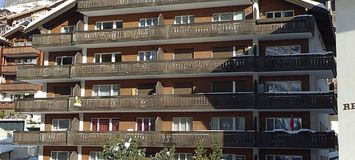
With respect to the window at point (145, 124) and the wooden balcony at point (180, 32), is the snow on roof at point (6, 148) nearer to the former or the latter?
the wooden balcony at point (180, 32)

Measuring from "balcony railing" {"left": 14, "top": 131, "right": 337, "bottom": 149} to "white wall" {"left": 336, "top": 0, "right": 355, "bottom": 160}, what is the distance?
14.2 metres

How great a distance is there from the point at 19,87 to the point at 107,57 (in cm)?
2501

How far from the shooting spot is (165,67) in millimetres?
33688

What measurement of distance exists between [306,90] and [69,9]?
16.7 m

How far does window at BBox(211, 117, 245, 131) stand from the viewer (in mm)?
32781

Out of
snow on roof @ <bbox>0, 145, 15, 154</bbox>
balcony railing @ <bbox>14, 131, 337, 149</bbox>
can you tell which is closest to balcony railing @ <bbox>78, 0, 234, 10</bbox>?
balcony railing @ <bbox>14, 131, 337, 149</bbox>

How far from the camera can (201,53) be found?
112ft

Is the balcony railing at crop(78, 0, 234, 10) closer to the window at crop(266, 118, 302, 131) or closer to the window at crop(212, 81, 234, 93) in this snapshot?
the window at crop(212, 81, 234, 93)

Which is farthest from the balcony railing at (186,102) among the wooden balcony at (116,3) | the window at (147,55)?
the wooden balcony at (116,3)

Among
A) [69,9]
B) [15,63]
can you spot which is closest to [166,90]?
[69,9]

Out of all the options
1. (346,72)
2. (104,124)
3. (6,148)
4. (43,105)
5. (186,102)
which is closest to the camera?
(346,72)

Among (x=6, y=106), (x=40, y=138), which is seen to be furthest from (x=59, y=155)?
(x=6, y=106)

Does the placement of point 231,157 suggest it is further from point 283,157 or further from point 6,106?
point 6,106

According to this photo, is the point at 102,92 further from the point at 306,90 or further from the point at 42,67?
the point at 306,90
